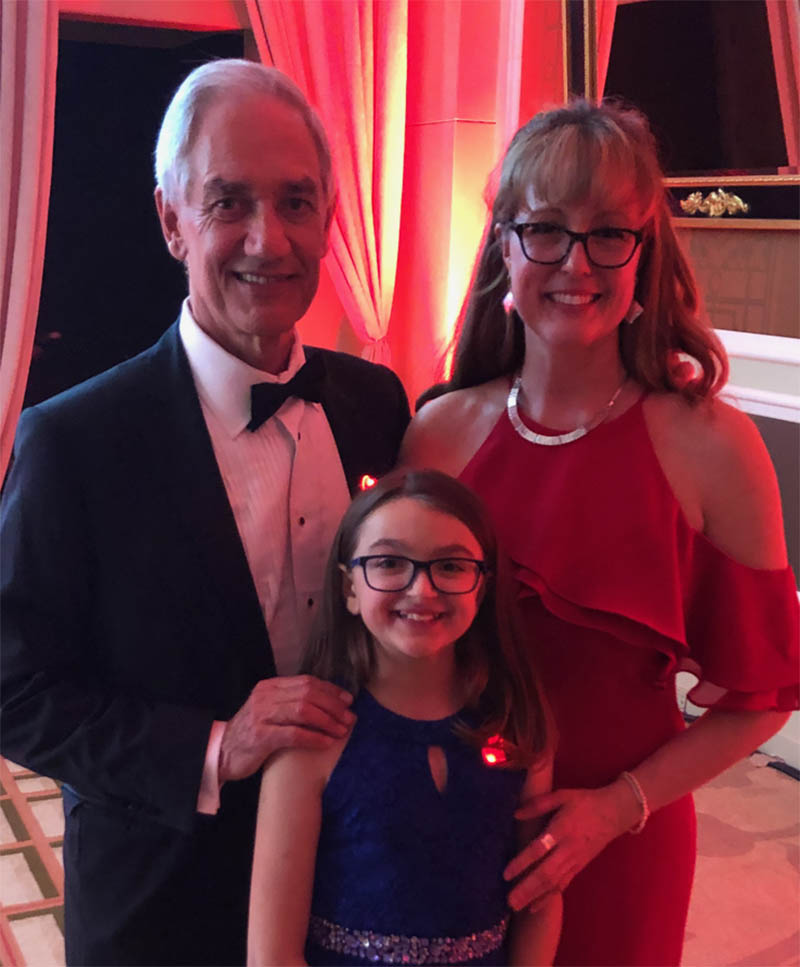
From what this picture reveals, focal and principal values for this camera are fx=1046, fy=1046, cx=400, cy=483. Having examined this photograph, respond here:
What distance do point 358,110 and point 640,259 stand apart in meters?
3.52

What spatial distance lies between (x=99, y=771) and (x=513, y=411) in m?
0.79

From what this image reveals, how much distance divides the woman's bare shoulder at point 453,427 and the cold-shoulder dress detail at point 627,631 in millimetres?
133

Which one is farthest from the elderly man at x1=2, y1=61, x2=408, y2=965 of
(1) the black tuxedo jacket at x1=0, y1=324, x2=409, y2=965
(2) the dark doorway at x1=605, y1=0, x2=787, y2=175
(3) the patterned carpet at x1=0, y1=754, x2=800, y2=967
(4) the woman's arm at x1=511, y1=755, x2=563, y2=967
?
(2) the dark doorway at x1=605, y1=0, x2=787, y2=175

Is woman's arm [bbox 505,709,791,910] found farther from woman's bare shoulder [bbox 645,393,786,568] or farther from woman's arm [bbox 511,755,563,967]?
woman's bare shoulder [bbox 645,393,786,568]

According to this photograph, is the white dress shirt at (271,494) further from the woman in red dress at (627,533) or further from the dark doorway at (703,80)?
the dark doorway at (703,80)

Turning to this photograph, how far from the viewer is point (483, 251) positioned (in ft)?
5.53

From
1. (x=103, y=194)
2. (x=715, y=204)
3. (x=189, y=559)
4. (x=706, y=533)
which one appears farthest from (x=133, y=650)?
(x=103, y=194)

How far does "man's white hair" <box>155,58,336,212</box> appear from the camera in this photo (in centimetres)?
145

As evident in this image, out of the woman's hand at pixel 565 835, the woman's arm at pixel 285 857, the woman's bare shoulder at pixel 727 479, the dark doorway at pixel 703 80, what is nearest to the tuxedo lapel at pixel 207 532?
the woman's arm at pixel 285 857

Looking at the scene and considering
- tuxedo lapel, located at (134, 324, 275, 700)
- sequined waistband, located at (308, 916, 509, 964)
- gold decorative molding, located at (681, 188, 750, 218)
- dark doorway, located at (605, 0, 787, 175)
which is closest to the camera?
sequined waistband, located at (308, 916, 509, 964)

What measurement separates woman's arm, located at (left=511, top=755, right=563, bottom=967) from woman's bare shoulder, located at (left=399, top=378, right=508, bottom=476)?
1.60ft

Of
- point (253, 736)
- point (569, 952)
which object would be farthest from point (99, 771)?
point (569, 952)

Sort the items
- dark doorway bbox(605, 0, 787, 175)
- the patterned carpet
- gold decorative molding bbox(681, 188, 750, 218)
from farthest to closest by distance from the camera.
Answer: gold decorative molding bbox(681, 188, 750, 218)
dark doorway bbox(605, 0, 787, 175)
the patterned carpet

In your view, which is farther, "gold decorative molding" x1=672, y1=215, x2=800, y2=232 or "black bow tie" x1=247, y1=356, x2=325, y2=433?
"gold decorative molding" x1=672, y1=215, x2=800, y2=232
